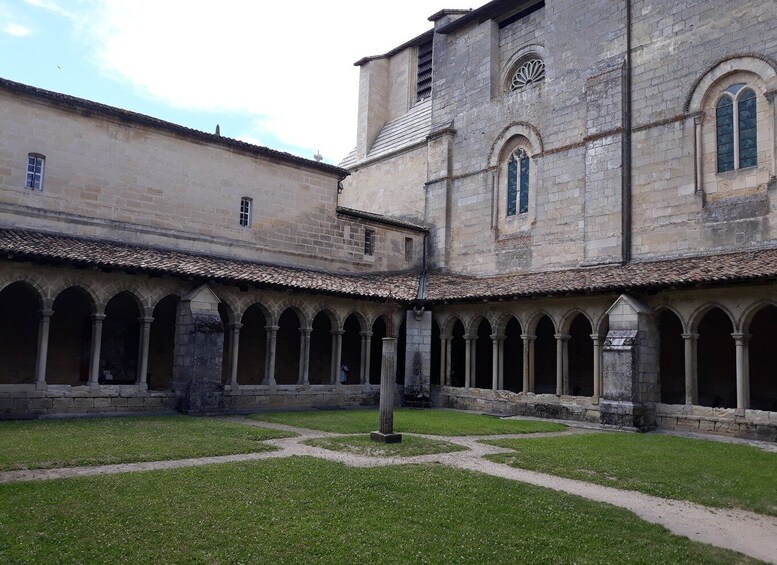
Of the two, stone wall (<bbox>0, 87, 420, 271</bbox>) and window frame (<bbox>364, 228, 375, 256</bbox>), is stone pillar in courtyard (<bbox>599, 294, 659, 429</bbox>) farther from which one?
stone wall (<bbox>0, 87, 420, 271</bbox>)

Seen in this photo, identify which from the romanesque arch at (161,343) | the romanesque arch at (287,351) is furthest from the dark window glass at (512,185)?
the romanesque arch at (161,343)

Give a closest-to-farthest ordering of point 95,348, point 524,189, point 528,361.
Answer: point 95,348 < point 528,361 < point 524,189

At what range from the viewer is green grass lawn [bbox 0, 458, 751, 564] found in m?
5.48

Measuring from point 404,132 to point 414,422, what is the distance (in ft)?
57.0

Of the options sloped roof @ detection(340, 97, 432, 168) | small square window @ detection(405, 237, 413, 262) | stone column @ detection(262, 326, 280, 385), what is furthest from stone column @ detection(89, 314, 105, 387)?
sloped roof @ detection(340, 97, 432, 168)

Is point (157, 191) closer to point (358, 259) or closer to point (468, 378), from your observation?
point (358, 259)

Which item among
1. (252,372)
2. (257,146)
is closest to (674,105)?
(257,146)

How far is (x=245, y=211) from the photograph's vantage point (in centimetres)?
2125

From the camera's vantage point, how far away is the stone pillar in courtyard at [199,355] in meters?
16.2

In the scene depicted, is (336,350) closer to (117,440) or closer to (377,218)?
(377,218)

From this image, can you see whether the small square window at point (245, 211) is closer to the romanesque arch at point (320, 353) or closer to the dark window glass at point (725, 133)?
the romanesque arch at point (320, 353)

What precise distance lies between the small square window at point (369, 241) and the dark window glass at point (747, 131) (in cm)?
1193

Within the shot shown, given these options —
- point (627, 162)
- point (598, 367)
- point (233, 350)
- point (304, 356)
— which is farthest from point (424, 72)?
point (598, 367)

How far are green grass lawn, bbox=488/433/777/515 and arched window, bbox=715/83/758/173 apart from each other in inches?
313
